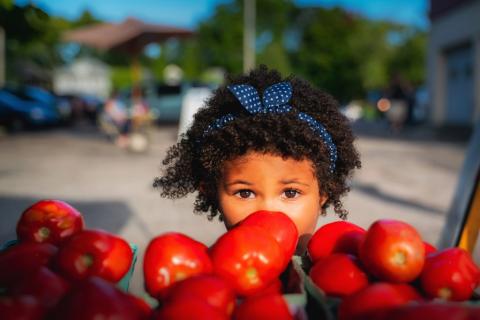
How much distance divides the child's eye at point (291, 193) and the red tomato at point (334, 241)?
54cm

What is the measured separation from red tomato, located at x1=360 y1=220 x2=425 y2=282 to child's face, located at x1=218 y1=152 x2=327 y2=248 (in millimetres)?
796

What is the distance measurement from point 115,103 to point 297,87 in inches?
614

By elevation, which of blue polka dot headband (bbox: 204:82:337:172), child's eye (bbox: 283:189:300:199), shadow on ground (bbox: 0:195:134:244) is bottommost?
shadow on ground (bbox: 0:195:134:244)

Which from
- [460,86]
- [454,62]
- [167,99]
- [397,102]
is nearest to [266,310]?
[397,102]

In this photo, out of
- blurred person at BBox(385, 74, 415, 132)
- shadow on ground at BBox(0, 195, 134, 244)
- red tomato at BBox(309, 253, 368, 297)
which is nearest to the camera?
red tomato at BBox(309, 253, 368, 297)

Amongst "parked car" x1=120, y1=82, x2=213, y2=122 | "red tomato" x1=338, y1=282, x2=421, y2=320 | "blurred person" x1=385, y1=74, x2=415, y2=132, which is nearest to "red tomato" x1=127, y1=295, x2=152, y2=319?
"red tomato" x1=338, y1=282, x2=421, y2=320

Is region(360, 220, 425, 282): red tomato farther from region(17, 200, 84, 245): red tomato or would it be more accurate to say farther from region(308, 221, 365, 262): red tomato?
region(17, 200, 84, 245): red tomato

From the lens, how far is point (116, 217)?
6312 millimetres

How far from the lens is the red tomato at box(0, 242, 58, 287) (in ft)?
4.39

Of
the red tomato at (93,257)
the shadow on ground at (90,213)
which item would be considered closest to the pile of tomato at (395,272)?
the red tomato at (93,257)

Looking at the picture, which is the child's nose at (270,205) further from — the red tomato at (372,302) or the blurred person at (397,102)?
the blurred person at (397,102)

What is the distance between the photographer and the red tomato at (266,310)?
1.12 meters

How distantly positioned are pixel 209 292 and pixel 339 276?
0.38 metres

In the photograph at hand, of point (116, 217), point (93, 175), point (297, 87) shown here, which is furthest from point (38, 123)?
point (297, 87)
